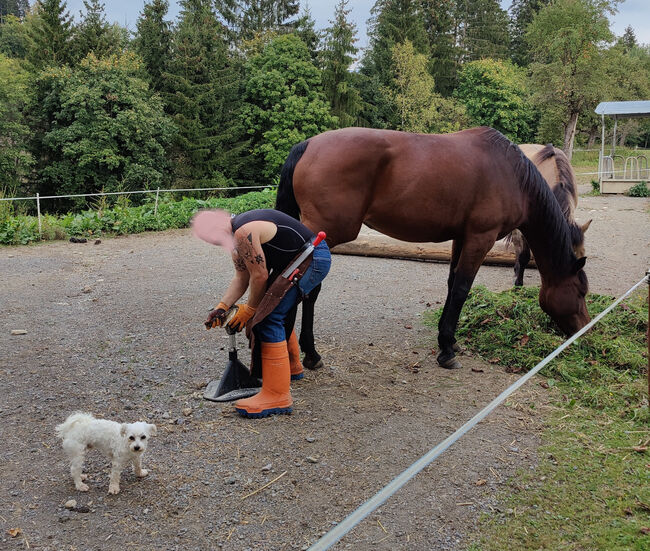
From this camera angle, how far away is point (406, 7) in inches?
1649

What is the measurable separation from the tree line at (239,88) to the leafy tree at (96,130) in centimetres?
7

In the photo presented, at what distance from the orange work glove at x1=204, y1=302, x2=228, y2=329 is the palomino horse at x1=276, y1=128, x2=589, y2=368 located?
100cm

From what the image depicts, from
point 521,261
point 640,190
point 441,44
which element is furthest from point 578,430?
point 441,44

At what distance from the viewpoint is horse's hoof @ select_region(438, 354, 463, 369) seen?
15.6 ft

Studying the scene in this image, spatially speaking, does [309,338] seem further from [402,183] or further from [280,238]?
[402,183]

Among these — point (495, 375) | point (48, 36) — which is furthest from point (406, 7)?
point (495, 375)

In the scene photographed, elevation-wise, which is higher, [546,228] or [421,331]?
[546,228]

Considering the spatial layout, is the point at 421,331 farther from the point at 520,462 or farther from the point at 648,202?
the point at 648,202

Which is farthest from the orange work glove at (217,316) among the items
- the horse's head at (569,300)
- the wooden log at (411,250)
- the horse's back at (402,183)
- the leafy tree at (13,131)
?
the leafy tree at (13,131)

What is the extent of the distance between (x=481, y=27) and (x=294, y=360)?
5502cm

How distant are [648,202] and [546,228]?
14.0m

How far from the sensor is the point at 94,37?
100.0ft

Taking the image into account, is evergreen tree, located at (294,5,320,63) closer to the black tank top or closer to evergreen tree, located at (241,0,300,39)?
evergreen tree, located at (241,0,300,39)

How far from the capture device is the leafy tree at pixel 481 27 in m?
50.8
